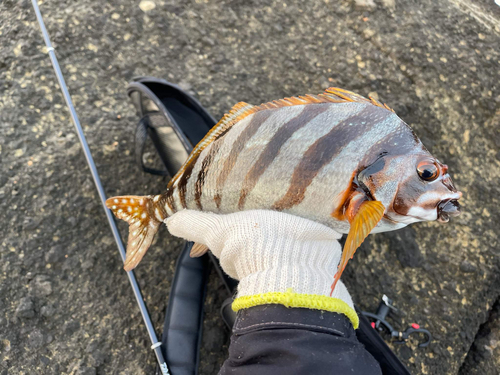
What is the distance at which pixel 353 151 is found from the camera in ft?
3.29

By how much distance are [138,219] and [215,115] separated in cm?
85

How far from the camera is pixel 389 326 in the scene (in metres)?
1.57

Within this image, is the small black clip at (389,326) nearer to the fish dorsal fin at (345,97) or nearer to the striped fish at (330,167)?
the striped fish at (330,167)

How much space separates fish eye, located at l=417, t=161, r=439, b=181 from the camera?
0.96 metres

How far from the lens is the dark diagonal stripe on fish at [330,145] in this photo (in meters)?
1.01

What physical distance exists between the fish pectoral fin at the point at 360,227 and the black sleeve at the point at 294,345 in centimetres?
17

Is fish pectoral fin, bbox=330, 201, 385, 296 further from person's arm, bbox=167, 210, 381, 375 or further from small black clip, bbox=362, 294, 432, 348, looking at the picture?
small black clip, bbox=362, 294, 432, 348

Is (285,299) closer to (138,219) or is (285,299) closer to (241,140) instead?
(241,140)

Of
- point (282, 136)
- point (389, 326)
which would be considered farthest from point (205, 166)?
point (389, 326)

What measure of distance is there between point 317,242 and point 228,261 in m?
0.31

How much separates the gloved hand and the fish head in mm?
219

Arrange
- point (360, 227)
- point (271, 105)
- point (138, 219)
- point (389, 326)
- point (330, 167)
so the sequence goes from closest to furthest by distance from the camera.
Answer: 1. point (360, 227)
2. point (330, 167)
3. point (271, 105)
4. point (138, 219)
5. point (389, 326)

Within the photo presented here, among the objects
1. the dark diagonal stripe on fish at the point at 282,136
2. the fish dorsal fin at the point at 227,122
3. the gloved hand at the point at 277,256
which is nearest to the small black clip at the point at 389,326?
the gloved hand at the point at 277,256

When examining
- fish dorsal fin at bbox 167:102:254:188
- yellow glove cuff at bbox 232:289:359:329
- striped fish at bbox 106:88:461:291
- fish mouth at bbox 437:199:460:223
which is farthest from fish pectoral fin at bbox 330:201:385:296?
fish dorsal fin at bbox 167:102:254:188
